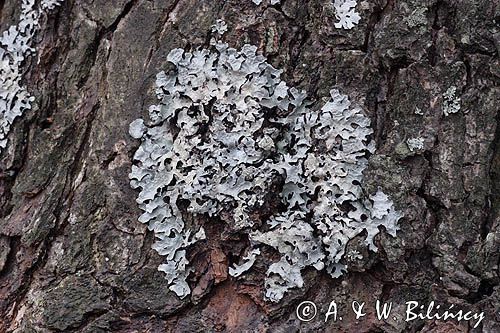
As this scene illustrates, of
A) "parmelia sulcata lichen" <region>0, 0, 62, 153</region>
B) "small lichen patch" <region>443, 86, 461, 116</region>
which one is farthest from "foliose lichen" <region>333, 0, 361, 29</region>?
"parmelia sulcata lichen" <region>0, 0, 62, 153</region>

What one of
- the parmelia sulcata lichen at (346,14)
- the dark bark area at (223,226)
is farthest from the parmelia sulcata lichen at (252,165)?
the parmelia sulcata lichen at (346,14)

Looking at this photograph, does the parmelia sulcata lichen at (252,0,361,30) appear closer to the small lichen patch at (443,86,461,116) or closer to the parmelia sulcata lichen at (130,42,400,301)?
the parmelia sulcata lichen at (130,42,400,301)

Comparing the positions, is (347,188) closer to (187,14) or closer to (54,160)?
(187,14)

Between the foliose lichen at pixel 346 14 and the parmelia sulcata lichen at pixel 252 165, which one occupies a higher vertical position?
the foliose lichen at pixel 346 14

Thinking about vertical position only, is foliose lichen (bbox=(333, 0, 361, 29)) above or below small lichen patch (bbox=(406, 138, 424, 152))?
above

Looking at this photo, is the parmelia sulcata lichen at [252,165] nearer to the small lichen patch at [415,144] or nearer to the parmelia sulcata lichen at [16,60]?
the small lichen patch at [415,144]
